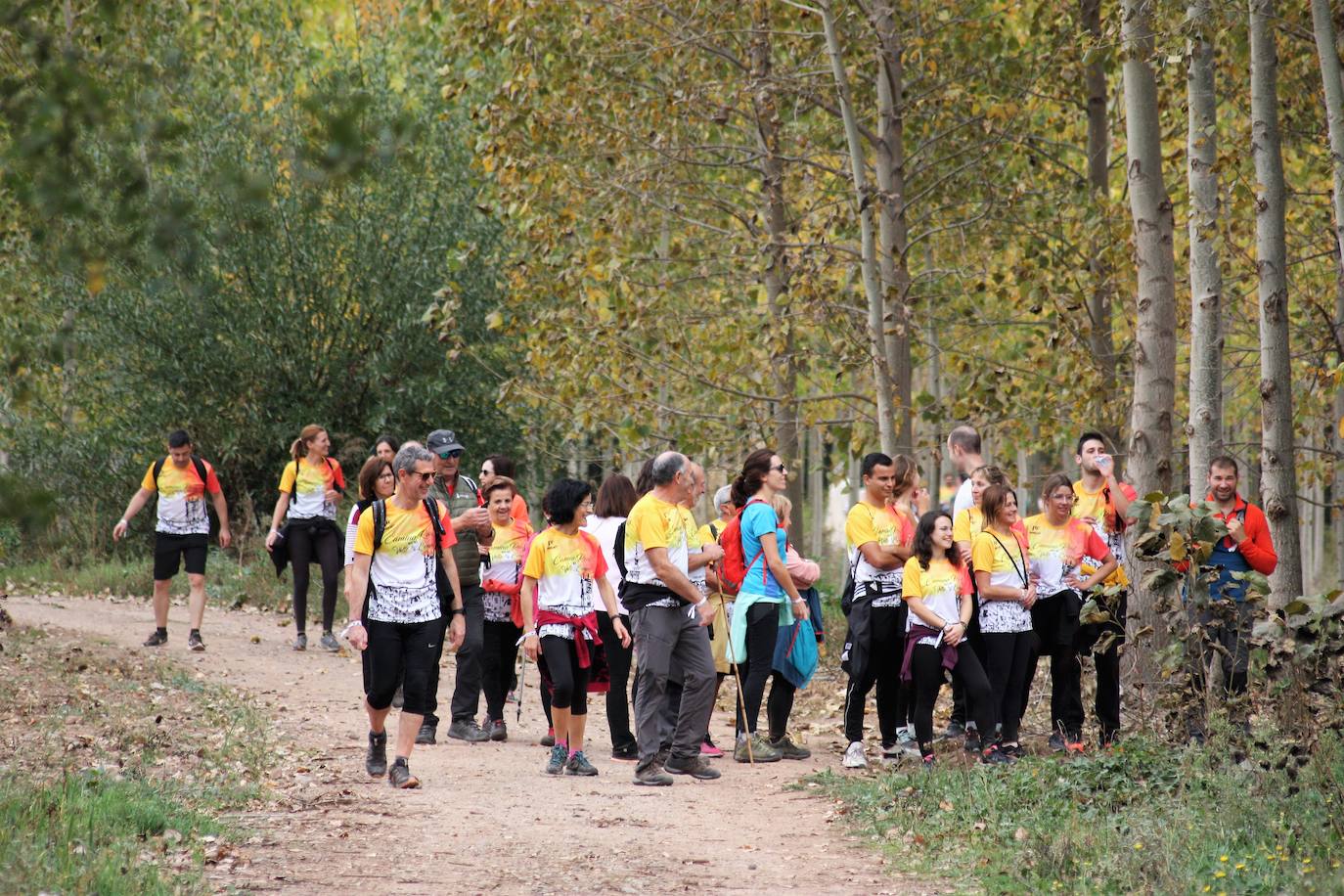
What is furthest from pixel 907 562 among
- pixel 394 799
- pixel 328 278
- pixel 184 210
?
pixel 328 278

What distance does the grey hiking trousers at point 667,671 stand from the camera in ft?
31.3

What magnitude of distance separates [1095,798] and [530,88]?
32.5ft

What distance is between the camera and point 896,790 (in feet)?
29.2

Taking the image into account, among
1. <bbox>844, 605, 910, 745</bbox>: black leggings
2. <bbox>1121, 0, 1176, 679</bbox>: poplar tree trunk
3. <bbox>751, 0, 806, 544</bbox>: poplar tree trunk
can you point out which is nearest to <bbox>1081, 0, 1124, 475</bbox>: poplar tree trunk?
<bbox>751, 0, 806, 544</bbox>: poplar tree trunk

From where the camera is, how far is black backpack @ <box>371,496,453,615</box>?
29.6ft

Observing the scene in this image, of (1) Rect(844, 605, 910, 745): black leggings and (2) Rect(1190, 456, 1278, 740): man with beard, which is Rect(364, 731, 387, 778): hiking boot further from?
(2) Rect(1190, 456, 1278, 740): man with beard

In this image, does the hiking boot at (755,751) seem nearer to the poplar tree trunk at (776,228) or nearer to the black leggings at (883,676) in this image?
the black leggings at (883,676)

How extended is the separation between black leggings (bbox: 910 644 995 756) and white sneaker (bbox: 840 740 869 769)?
47 centimetres

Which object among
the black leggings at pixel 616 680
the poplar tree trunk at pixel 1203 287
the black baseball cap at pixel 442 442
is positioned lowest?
the black leggings at pixel 616 680

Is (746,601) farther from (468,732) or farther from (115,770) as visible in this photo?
(115,770)

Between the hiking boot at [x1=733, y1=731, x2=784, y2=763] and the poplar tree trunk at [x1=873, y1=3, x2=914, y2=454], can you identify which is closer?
the hiking boot at [x1=733, y1=731, x2=784, y2=763]

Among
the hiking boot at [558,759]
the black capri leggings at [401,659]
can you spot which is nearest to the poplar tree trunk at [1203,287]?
the hiking boot at [558,759]

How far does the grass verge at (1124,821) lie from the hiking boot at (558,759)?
71.0 inches

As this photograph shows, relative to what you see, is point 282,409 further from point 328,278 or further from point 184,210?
point 184,210
